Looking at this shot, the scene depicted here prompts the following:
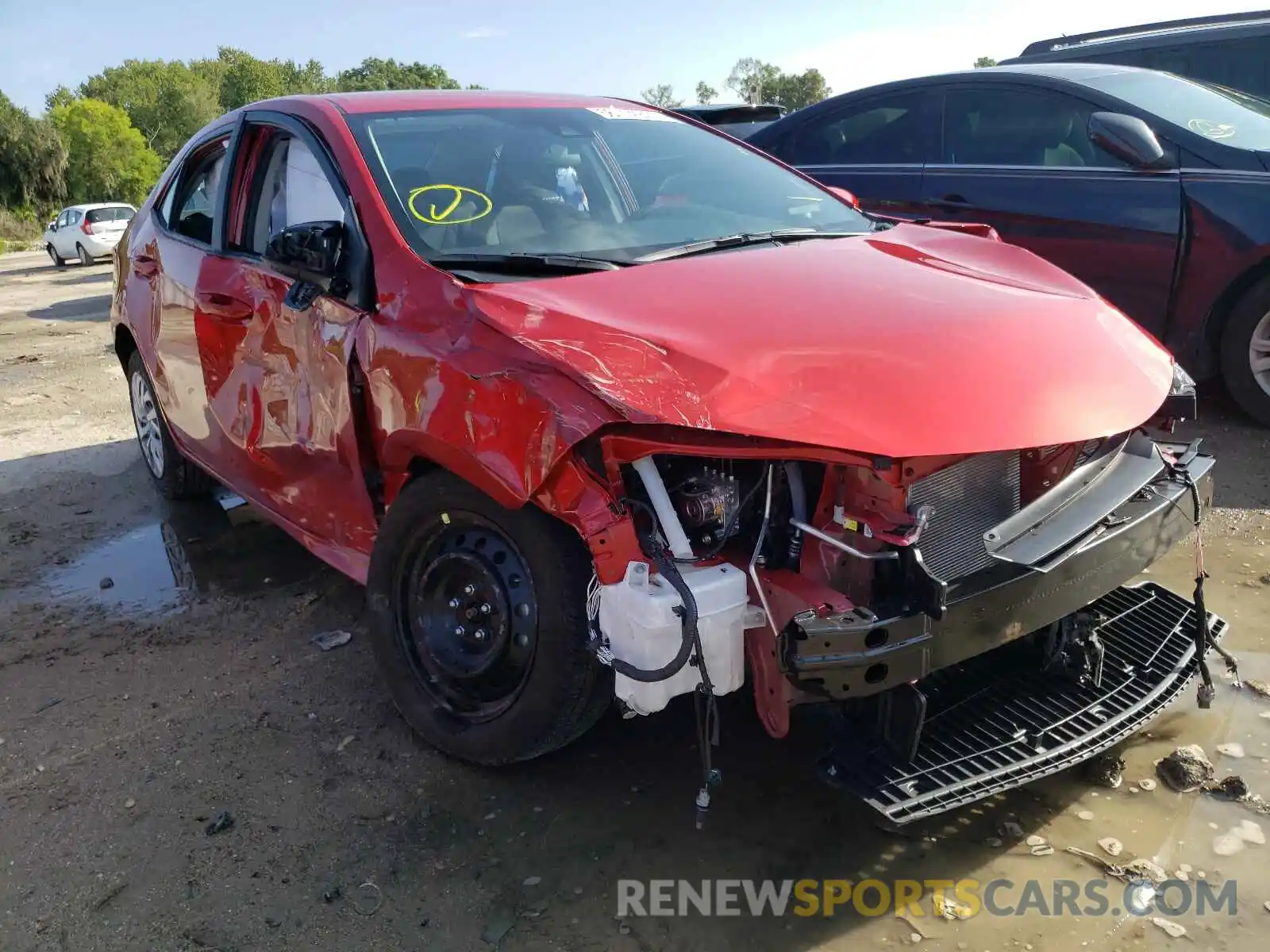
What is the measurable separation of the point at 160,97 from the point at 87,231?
65384 millimetres

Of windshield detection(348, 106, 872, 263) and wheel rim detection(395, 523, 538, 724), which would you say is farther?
windshield detection(348, 106, 872, 263)

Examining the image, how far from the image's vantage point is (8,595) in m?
4.38

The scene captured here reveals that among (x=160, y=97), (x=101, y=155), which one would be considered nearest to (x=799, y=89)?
(x=101, y=155)

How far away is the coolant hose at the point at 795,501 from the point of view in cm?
235

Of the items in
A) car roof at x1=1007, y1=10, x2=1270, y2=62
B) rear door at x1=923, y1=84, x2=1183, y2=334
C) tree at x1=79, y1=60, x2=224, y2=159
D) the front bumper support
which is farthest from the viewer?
tree at x1=79, y1=60, x2=224, y2=159

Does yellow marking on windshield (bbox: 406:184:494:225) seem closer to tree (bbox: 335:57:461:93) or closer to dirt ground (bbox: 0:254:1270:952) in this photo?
dirt ground (bbox: 0:254:1270:952)

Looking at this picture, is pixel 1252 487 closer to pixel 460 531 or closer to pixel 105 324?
pixel 460 531

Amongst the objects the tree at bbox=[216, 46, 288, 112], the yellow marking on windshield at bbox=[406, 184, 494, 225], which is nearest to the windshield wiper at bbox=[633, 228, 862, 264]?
the yellow marking on windshield at bbox=[406, 184, 494, 225]

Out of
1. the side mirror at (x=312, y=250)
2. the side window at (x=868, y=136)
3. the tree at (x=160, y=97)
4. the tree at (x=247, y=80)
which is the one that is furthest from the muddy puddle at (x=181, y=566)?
the tree at (x=247, y=80)

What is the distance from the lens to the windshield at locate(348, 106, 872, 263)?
303 centimetres

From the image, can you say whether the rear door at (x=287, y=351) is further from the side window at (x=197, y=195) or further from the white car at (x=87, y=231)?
the white car at (x=87, y=231)

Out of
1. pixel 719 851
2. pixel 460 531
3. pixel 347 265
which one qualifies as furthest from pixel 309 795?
pixel 347 265

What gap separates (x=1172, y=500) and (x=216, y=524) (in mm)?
4253

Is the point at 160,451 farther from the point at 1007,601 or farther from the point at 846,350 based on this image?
the point at 1007,601
